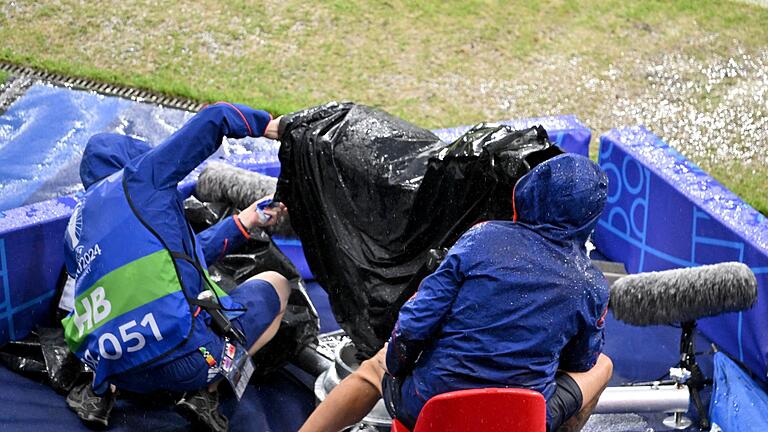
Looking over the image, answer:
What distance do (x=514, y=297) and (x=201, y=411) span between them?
136cm

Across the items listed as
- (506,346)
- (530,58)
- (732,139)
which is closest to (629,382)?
(506,346)

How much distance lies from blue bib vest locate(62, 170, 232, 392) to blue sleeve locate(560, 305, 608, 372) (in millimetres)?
1266

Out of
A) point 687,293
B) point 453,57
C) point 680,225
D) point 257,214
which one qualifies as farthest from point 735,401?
point 453,57

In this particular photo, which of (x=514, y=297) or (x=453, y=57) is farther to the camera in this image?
(x=453, y=57)

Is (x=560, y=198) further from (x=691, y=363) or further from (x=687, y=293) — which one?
(x=691, y=363)

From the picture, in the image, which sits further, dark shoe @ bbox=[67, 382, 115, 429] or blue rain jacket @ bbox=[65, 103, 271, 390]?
dark shoe @ bbox=[67, 382, 115, 429]

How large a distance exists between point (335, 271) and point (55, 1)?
4.95m

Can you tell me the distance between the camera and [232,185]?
4754mm

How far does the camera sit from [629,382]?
4586 millimetres

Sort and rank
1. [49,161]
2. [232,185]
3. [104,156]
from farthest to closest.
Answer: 1. [49,161]
2. [232,185]
3. [104,156]

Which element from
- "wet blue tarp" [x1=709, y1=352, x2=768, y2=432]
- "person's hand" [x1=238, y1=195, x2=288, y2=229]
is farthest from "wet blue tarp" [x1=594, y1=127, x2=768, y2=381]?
"person's hand" [x1=238, y1=195, x2=288, y2=229]

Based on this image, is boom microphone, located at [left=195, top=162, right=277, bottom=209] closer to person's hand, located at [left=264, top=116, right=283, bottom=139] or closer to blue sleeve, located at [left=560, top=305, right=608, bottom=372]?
person's hand, located at [left=264, top=116, right=283, bottom=139]

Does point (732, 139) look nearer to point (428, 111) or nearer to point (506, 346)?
point (428, 111)

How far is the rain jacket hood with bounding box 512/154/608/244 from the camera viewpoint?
3.18 metres
